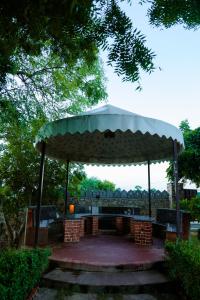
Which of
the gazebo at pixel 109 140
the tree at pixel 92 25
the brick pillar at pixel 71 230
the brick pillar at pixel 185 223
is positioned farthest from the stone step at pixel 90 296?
the tree at pixel 92 25

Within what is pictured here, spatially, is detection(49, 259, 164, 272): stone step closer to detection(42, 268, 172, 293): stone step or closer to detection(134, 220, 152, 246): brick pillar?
detection(42, 268, 172, 293): stone step

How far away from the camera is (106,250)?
644 cm

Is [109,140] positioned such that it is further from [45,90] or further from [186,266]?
[186,266]

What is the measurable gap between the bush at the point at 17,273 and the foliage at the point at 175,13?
3288 millimetres

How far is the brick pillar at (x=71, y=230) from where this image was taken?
7.61 meters

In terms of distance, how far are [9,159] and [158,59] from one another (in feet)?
38.2

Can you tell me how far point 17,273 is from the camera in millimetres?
3316

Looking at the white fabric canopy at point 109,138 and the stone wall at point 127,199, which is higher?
the white fabric canopy at point 109,138

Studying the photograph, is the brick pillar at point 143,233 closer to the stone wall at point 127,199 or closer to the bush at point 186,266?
the bush at point 186,266

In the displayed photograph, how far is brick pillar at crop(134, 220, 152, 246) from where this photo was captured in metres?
7.29

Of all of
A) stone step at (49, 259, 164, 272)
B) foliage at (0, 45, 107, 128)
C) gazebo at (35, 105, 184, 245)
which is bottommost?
stone step at (49, 259, 164, 272)

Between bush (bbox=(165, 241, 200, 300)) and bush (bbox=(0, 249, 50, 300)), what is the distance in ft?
7.82

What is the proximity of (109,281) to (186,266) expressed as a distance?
1.40 meters

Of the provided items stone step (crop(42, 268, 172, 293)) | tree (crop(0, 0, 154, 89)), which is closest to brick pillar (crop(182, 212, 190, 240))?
stone step (crop(42, 268, 172, 293))
